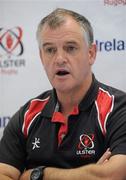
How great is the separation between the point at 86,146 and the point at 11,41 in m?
1.07

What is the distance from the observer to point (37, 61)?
2.52 meters

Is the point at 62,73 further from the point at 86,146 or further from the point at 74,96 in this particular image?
the point at 86,146

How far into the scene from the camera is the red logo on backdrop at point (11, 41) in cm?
252

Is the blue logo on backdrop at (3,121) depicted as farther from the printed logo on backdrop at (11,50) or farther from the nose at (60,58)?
the nose at (60,58)

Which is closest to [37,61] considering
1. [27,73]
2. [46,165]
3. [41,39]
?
[27,73]

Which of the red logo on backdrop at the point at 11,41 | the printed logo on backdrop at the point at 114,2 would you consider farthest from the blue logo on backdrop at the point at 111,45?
the red logo on backdrop at the point at 11,41

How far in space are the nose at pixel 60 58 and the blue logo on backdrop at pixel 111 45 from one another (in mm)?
747

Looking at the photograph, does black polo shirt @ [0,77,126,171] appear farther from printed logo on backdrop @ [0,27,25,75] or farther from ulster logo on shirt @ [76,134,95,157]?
printed logo on backdrop @ [0,27,25,75]

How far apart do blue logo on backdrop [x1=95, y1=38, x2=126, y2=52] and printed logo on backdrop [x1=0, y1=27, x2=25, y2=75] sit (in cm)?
51

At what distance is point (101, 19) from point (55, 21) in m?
0.75

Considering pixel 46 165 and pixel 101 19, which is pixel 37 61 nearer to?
pixel 101 19

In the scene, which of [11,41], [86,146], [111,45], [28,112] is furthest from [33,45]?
[86,146]

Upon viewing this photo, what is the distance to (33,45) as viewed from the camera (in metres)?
2.52

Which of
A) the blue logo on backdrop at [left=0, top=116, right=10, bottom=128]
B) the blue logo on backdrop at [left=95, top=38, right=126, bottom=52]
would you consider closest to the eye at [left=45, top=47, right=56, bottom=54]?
the blue logo on backdrop at [left=95, top=38, right=126, bottom=52]
